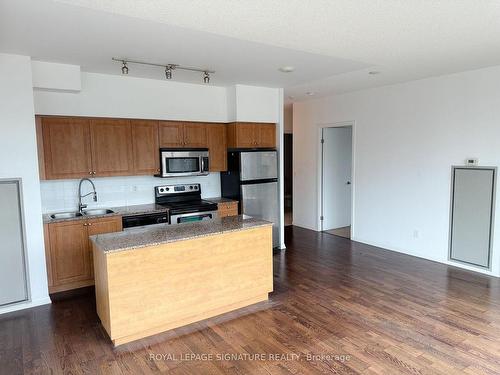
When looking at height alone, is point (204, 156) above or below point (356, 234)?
above

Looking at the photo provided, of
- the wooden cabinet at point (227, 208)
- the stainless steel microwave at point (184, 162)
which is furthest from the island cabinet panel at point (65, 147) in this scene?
the wooden cabinet at point (227, 208)

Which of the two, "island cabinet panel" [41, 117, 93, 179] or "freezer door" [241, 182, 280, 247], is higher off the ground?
"island cabinet panel" [41, 117, 93, 179]

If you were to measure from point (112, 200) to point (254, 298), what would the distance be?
2.44 m

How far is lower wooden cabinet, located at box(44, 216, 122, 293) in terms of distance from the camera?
3943 millimetres

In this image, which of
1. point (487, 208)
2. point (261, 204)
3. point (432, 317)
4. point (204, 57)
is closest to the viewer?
point (432, 317)

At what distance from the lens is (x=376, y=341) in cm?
297

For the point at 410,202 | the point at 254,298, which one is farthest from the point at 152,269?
the point at 410,202

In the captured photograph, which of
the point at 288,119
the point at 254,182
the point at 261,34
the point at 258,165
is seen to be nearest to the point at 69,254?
the point at 254,182

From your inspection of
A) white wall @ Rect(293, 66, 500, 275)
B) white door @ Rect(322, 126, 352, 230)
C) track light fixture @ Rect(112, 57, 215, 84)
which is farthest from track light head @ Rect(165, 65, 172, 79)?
white door @ Rect(322, 126, 352, 230)

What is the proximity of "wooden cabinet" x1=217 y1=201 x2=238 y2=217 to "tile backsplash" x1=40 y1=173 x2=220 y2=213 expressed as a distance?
1.86 feet

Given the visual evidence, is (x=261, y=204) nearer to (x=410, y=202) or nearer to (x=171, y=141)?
(x=171, y=141)

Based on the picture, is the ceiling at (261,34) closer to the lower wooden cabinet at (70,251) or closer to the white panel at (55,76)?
the white panel at (55,76)

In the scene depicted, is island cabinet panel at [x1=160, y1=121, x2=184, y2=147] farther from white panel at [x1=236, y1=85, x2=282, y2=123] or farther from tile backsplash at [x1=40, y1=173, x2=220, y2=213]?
white panel at [x1=236, y1=85, x2=282, y2=123]

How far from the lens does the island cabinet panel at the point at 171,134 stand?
4.84 metres
